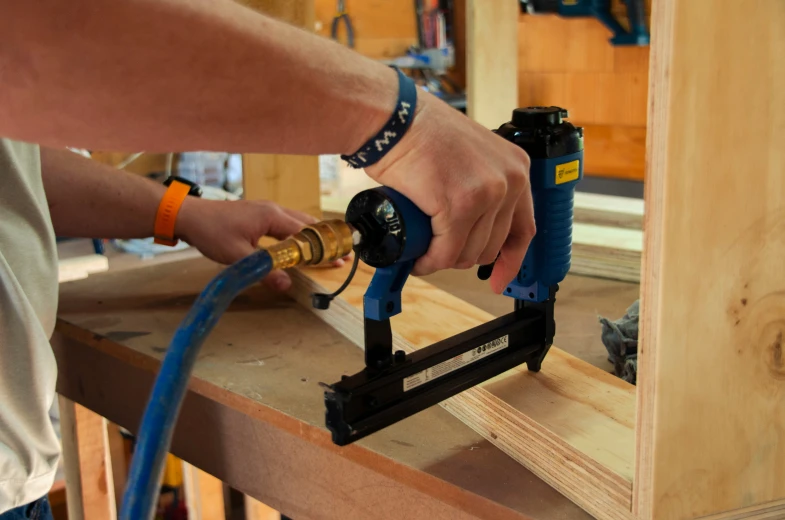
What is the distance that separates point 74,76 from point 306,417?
51cm

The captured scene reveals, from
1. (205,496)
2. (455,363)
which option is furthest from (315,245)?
(205,496)

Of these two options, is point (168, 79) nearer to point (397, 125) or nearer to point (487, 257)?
point (397, 125)

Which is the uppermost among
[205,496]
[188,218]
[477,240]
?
[477,240]

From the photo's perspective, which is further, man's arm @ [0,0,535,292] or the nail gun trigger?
the nail gun trigger

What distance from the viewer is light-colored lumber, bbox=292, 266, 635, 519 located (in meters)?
0.74

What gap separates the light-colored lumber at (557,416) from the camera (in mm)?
743

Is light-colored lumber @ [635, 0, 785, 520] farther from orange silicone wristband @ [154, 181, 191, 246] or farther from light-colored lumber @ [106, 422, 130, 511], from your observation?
light-colored lumber @ [106, 422, 130, 511]

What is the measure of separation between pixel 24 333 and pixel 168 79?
0.52 m

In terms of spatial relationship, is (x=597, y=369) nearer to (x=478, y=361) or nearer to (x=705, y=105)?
(x=478, y=361)

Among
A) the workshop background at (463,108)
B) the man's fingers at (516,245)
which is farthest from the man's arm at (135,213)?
the man's fingers at (516,245)

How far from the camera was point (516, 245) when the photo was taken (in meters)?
0.81

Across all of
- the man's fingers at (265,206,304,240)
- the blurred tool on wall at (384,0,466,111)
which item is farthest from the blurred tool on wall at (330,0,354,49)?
the man's fingers at (265,206,304,240)

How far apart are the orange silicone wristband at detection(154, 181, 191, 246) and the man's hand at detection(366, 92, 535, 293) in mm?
676

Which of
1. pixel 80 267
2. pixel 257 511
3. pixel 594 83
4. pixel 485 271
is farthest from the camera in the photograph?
pixel 594 83
